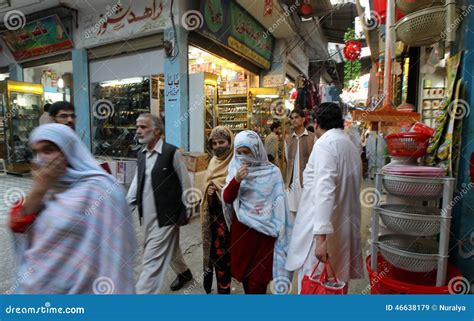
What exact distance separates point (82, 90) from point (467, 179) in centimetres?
724

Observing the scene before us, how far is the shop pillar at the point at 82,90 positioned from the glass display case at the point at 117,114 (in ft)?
0.45

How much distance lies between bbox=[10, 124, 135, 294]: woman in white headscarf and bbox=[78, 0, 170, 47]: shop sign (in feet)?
16.5

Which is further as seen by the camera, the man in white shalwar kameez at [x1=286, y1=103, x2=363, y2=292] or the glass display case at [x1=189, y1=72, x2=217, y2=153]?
the glass display case at [x1=189, y1=72, x2=217, y2=153]

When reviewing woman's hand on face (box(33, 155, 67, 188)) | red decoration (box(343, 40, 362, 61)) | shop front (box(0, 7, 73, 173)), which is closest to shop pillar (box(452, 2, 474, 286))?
woman's hand on face (box(33, 155, 67, 188))

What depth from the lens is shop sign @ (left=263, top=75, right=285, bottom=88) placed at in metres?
9.44

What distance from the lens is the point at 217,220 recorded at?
7.89 feet

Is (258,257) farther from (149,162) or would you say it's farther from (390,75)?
(390,75)

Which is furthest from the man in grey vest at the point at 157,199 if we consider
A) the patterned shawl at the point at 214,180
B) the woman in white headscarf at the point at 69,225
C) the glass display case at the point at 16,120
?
the glass display case at the point at 16,120

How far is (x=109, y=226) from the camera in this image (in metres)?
1.12

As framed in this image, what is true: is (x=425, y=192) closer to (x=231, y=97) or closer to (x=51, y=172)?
(x=51, y=172)

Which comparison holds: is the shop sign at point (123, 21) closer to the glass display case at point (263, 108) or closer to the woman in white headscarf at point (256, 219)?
the glass display case at point (263, 108)

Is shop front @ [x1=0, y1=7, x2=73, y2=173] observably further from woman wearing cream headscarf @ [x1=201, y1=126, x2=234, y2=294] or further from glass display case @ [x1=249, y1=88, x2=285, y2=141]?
woman wearing cream headscarf @ [x1=201, y1=126, x2=234, y2=294]

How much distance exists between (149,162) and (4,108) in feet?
25.5

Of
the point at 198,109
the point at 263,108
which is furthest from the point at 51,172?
the point at 263,108
